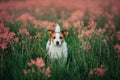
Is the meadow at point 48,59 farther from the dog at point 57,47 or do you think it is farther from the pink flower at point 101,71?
the dog at point 57,47

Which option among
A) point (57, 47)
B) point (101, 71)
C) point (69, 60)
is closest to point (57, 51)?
point (57, 47)

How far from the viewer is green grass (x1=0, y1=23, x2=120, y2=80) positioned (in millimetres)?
4938

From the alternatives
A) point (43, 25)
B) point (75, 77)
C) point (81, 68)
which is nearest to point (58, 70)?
point (75, 77)

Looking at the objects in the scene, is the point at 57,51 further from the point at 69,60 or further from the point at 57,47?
the point at 69,60

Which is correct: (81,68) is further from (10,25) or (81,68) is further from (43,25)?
(10,25)

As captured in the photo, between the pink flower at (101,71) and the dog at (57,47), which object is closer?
the pink flower at (101,71)

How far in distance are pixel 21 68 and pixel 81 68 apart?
133cm

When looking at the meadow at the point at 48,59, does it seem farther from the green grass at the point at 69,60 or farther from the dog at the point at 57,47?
the dog at the point at 57,47

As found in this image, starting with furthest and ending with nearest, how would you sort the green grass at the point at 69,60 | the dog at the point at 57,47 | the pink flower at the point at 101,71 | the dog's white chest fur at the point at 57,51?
the dog's white chest fur at the point at 57,51 → the dog at the point at 57,47 → the green grass at the point at 69,60 → the pink flower at the point at 101,71

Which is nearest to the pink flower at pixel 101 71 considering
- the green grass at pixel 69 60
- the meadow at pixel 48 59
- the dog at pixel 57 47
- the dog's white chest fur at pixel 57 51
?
the meadow at pixel 48 59

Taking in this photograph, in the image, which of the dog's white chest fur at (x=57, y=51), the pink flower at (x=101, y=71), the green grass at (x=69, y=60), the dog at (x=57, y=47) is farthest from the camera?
the dog's white chest fur at (x=57, y=51)

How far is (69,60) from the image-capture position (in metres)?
5.49

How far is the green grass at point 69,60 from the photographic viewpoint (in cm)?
494

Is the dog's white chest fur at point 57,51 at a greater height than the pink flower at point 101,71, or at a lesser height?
greater
